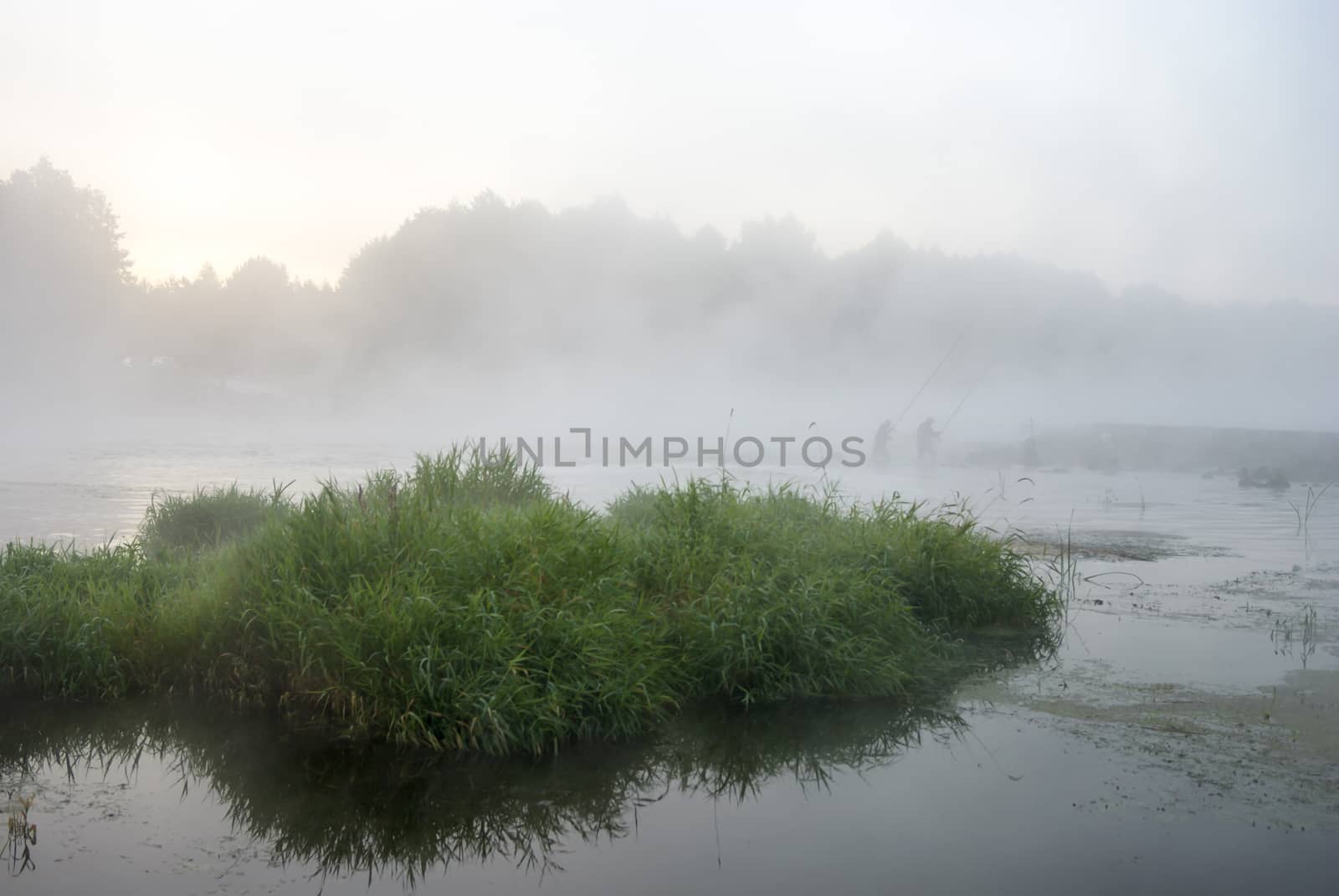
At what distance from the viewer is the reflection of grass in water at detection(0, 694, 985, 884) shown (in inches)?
154

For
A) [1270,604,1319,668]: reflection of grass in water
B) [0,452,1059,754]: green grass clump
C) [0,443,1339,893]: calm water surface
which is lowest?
[0,443,1339,893]: calm water surface

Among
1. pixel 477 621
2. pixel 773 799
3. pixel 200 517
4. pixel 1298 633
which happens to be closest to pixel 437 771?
pixel 477 621

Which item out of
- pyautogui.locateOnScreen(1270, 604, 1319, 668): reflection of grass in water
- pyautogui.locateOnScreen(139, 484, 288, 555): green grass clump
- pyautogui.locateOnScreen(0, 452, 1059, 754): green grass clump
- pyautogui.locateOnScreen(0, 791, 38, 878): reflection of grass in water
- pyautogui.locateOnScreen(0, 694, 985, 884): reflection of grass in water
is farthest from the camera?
pyautogui.locateOnScreen(139, 484, 288, 555): green grass clump

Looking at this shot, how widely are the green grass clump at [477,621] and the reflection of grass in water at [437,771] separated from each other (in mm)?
187

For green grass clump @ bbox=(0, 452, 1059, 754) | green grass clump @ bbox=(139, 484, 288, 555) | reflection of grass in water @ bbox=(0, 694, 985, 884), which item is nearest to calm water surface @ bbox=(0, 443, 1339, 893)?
reflection of grass in water @ bbox=(0, 694, 985, 884)

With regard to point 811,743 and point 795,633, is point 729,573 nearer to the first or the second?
point 795,633

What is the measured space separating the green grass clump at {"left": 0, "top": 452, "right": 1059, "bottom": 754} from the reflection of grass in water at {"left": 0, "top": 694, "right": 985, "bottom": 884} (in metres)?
0.19

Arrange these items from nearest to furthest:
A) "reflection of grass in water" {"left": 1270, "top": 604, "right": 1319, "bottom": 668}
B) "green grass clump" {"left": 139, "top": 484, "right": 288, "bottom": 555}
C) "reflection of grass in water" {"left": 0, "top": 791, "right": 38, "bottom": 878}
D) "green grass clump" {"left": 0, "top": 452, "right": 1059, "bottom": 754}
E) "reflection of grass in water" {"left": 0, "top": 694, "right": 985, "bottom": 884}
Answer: "reflection of grass in water" {"left": 0, "top": 791, "right": 38, "bottom": 878}, "reflection of grass in water" {"left": 0, "top": 694, "right": 985, "bottom": 884}, "green grass clump" {"left": 0, "top": 452, "right": 1059, "bottom": 754}, "reflection of grass in water" {"left": 1270, "top": 604, "right": 1319, "bottom": 668}, "green grass clump" {"left": 139, "top": 484, "right": 288, "bottom": 555}

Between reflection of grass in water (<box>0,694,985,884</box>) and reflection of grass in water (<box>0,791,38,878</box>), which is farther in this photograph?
reflection of grass in water (<box>0,694,985,884</box>)

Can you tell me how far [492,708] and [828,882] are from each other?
1870 millimetres

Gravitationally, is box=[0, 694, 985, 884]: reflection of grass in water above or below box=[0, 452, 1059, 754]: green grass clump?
below

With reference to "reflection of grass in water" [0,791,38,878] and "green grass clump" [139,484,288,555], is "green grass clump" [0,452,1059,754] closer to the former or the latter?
"reflection of grass in water" [0,791,38,878]

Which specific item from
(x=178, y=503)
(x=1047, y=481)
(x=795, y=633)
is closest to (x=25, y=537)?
(x=178, y=503)

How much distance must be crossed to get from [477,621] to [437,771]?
34.8 inches
